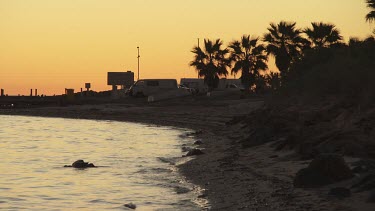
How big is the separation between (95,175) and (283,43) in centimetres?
4221

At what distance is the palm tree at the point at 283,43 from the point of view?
204 ft

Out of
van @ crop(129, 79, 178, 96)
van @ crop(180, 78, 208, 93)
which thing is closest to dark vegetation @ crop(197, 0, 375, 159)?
van @ crop(129, 79, 178, 96)

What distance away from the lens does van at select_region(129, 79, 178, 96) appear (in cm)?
8406

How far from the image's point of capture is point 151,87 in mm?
84500

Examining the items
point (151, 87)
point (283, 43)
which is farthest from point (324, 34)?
point (151, 87)

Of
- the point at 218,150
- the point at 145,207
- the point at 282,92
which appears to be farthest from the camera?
the point at 282,92

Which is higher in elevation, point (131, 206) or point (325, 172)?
point (325, 172)

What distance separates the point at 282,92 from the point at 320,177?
1224 inches

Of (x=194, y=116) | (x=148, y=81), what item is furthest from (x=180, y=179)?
(x=148, y=81)

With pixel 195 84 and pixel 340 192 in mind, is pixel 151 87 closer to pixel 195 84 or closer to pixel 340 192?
pixel 195 84

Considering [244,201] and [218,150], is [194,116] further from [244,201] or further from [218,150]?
[244,201]

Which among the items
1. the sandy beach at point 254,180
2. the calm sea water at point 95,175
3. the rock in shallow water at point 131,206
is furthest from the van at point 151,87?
the rock in shallow water at point 131,206

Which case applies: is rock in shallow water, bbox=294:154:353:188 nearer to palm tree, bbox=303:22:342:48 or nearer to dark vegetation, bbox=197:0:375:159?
dark vegetation, bbox=197:0:375:159

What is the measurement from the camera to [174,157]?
28.6m
